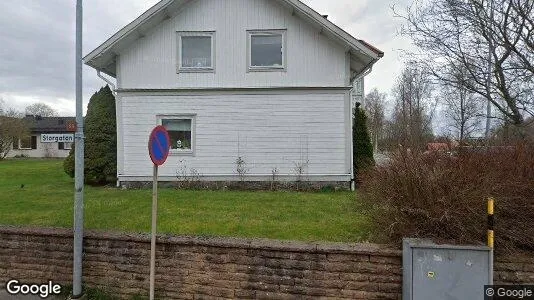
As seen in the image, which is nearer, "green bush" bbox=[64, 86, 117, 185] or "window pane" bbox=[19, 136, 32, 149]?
"green bush" bbox=[64, 86, 117, 185]

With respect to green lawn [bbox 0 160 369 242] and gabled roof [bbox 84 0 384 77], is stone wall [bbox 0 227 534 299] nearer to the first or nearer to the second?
green lawn [bbox 0 160 369 242]

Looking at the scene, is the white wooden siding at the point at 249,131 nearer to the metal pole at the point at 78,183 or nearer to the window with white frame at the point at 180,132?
the window with white frame at the point at 180,132

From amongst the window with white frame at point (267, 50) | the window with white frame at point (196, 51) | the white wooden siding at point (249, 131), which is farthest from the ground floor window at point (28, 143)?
the window with white frame at point (267, 50)

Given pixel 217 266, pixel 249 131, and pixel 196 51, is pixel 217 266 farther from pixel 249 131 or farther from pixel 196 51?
pixel 196 51

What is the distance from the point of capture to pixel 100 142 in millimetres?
13469

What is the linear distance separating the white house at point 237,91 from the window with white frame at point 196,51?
0.11 ft

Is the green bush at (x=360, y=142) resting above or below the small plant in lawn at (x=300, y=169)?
above

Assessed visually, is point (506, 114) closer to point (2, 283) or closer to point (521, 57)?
point (521, 57)

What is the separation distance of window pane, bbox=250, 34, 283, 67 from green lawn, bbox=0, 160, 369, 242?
4.43 metres

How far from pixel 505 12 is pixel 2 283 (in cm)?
1479

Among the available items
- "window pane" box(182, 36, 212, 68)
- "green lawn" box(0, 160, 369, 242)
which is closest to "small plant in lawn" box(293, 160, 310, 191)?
"green lawn" box(0, 160, 369, 242)

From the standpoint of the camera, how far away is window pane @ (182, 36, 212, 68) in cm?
1261

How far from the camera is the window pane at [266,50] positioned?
40.9ft

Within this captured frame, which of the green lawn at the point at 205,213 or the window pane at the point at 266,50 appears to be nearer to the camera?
the green lawn at the point at 205,213
